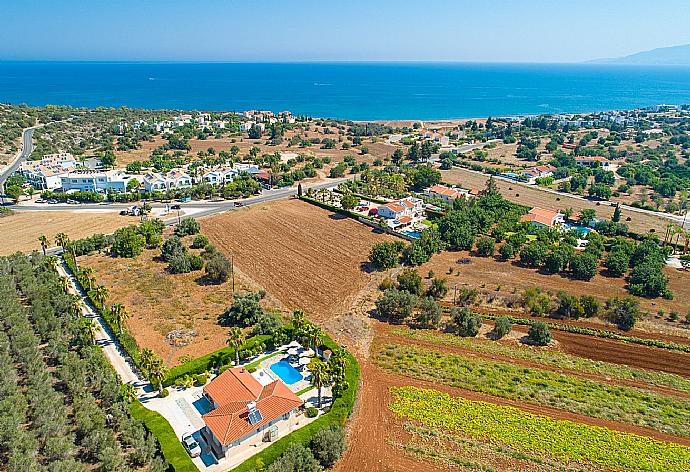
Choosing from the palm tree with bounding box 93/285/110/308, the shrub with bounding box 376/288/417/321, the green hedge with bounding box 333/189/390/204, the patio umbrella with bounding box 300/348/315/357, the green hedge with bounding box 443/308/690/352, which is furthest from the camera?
the green hedge with bounding box 333/189/390/204

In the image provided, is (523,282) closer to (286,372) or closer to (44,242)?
(286,372)

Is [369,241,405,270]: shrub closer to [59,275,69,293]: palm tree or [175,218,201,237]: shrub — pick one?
[175,218,201,237]: shrub

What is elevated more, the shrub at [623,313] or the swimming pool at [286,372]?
the shrub at [623,313]

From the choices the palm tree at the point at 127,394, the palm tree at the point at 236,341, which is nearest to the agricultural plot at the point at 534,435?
the palm tree at the point at 236,341

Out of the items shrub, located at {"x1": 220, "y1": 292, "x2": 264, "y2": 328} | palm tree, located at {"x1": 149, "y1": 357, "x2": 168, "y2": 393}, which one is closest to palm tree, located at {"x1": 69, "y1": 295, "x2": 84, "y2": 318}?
shrub, located at {"x1": 220, "y1": 292, "x2": 264, "y2": 328}

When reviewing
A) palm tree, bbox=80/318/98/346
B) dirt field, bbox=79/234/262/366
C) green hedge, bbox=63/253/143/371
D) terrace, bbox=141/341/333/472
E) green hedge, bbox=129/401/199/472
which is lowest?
dirt field, bbox=79/234/262/366

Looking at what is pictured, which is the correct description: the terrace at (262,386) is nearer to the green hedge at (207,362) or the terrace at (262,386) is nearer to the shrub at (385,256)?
the green hedge at (207,362)
